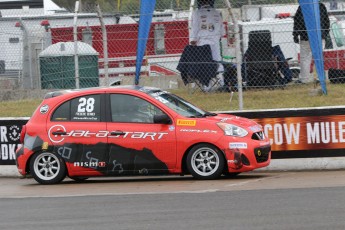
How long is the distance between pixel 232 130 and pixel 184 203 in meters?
2.64

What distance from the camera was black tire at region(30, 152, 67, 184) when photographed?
44.8 ft

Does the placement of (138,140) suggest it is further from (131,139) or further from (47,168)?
(47,168)

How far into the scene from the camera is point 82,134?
1352cm

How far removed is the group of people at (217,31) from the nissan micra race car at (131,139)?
4469mm

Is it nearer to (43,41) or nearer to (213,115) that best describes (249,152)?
(213,115)

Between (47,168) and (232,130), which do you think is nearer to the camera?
(232,130)

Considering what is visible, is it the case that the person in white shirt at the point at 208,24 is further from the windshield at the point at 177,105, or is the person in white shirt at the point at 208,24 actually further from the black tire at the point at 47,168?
the black tire at the point at 47,168

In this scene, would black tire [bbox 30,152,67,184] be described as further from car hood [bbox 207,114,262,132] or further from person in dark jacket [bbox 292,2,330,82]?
person in dark jacket [bbox 292,2,330,82]

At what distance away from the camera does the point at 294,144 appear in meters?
14.5

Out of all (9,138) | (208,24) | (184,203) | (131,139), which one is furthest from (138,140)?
(208,24)

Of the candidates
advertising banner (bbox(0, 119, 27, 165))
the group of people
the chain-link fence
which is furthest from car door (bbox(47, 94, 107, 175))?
the group of people

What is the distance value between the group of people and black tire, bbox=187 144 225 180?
4.94 m

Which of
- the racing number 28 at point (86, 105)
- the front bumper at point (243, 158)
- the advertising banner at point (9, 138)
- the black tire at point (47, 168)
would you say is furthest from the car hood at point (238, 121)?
the advertising banner at point (9, 138)

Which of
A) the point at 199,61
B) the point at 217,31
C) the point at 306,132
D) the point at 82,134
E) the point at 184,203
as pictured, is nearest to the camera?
the point at 184,203
